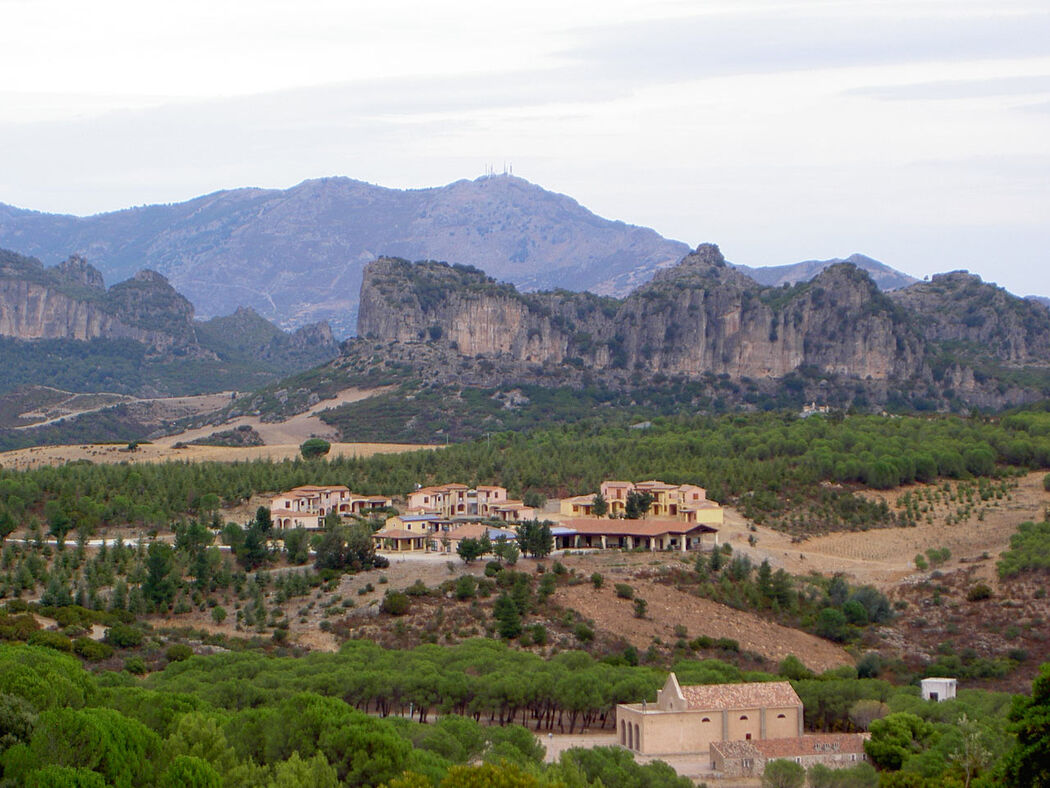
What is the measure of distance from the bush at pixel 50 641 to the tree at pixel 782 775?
21750 millimetres

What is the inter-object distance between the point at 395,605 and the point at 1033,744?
33.6m

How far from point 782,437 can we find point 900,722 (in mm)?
59420

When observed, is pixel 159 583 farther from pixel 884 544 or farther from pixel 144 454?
pixel 144 454

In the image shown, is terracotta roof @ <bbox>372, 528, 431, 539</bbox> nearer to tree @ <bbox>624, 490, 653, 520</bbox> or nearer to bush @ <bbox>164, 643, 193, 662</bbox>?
tree @ <bbox>624, 490, 653, 520</bbox>

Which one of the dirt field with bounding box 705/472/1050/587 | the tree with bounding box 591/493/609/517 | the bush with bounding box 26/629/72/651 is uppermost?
the tree with bounding box 591/493/609/517

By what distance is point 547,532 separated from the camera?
2734 inches

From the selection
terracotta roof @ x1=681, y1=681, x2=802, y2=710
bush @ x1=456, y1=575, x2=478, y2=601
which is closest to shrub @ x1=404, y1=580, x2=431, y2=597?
bush @ x1=456, y1=575, x2=478, y2=601

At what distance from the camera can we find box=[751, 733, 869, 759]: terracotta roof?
1766 inches

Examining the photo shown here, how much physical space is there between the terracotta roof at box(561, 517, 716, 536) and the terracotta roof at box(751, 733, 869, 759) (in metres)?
27.3

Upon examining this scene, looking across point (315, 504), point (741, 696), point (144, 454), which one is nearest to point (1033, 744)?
point (741, 696)

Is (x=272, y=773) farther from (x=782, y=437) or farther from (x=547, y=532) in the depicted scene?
(x=782, y=437)

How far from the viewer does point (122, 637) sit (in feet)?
176

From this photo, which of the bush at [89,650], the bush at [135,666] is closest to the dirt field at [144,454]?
the bush at [89,650]

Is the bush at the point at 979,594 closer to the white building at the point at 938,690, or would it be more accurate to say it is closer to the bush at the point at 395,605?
the white building at the point at 938,690
